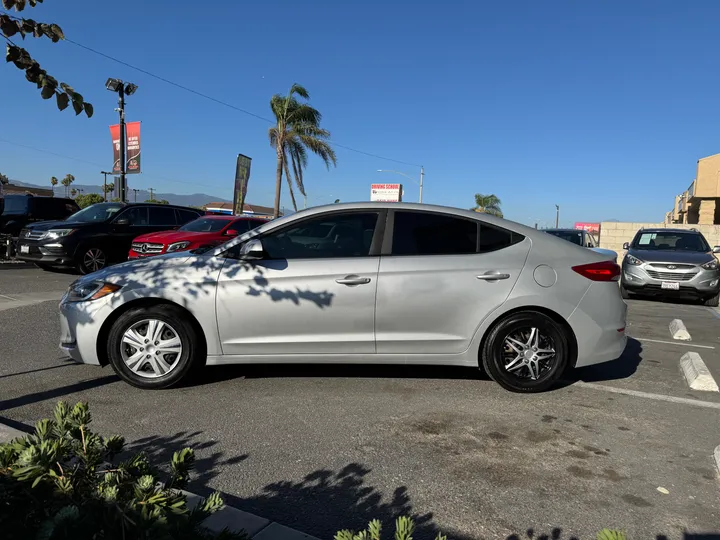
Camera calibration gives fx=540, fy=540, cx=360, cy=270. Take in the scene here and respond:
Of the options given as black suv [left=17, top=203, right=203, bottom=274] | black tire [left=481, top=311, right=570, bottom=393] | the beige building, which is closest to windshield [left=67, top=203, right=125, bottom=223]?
black suv [left=17, top=203, right=203, bottom=274]

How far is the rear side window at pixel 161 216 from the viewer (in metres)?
14.2

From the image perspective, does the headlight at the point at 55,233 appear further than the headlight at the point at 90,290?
Yes

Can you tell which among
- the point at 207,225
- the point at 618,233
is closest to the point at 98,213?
the point at 207,225

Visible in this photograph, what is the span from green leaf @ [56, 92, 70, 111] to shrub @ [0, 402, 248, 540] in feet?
4.95

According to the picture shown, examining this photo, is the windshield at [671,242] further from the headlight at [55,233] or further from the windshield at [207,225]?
the headlight at [55,233]

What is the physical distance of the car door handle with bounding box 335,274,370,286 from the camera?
14.3ft

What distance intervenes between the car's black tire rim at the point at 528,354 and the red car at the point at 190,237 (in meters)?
7.42

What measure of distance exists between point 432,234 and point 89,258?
10.6 meters

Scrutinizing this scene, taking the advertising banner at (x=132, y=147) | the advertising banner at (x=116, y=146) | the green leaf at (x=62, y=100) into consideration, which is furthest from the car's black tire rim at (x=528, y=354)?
the advertising banner at (x=116, y=146)

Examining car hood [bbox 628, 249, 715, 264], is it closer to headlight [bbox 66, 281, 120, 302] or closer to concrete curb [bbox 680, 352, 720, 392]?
concrete curb [bbox 680, 352, 720, 392]

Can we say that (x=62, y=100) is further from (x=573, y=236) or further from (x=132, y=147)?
(x=132, y=147)

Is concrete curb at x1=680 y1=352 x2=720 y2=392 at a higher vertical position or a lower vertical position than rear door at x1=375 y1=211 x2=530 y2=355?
lower

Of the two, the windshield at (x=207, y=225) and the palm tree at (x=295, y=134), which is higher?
the palm tree at (x=295, y=134)

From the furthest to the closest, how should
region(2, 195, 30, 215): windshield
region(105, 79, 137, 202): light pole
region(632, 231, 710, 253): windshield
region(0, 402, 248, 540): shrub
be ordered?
region(105, 79, 137, 202): light pole, region(2, 195, 30, 215): windshield, region(632, 231, 710, 253): windshield, region(0, 402, 248, 540): shrub
